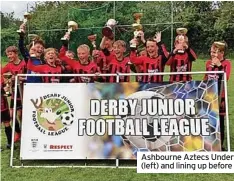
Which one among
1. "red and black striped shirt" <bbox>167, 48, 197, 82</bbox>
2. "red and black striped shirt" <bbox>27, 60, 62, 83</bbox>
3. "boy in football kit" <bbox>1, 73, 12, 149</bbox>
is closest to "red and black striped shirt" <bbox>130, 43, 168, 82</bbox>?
"red and black striped shirt" <bbox>167, 48, 197, 82</bbox>

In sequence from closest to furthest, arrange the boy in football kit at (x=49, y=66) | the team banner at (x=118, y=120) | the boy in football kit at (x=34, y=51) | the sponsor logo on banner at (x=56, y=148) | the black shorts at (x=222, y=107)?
the team banner at (x=118, y=120), the sponsor logo on banner at (x=56, y=148), the black shorts at (x=222, y=107), the boy in football kit at (x=49, y=66), the boy in football kit at (x=34, y=51)

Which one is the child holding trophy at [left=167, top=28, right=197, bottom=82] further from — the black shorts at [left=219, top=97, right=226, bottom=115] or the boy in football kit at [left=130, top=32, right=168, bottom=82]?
the black shorts at [left=219, top=97, right=226, bottom=115]

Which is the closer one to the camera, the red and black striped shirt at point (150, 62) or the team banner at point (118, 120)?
the team banner at point (118, 120)

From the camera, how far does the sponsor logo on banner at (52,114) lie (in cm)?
594

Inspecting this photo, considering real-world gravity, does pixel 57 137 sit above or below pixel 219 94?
below

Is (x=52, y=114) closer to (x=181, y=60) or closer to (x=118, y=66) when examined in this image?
(x=118, y=66)

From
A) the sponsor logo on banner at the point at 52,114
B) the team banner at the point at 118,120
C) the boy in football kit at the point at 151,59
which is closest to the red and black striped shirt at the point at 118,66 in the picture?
the boy in football kit at the point at 151,59

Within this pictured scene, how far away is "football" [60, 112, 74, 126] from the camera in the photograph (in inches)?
233

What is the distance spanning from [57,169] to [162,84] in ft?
6.09

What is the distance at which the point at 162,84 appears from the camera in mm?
5914

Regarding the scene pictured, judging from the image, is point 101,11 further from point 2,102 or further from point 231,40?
point 2,102

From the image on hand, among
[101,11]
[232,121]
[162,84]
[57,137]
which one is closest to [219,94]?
[162,84]
